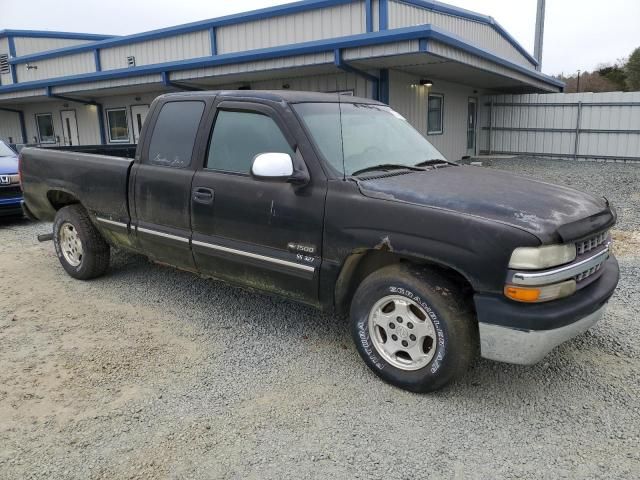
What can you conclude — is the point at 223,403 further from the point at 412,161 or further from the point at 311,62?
the point at 311,62

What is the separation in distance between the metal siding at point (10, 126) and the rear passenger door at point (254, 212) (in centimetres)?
2607

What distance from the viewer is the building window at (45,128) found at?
23.8 metres

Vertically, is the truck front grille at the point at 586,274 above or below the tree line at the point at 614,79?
below

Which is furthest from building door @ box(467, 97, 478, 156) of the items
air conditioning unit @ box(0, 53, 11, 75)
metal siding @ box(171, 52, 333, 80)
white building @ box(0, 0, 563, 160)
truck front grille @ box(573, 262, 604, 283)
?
air conditioning unit @ box(0, 53, 11, 75)

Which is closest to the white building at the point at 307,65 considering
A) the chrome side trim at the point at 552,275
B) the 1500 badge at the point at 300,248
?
the 1500 badge at the point at 300,248

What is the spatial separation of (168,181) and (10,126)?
26.7 meters

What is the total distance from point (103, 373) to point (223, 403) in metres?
1.01

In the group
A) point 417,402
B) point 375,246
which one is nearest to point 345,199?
point 375,246

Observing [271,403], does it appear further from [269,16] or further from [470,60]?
[269,16]

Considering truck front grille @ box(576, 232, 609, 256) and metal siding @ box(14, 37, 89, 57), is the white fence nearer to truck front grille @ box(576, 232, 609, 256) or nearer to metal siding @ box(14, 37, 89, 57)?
truck front grille @ box(576, 232, 609, 256)

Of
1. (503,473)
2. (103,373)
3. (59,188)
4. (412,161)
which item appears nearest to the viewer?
(503,473)

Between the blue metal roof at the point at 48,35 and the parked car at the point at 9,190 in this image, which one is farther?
the blue metal roof at the point at 48,35

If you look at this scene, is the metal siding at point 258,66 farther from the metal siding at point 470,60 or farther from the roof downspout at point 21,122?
the roof downspout at point 21,122

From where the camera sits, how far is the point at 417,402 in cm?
324
